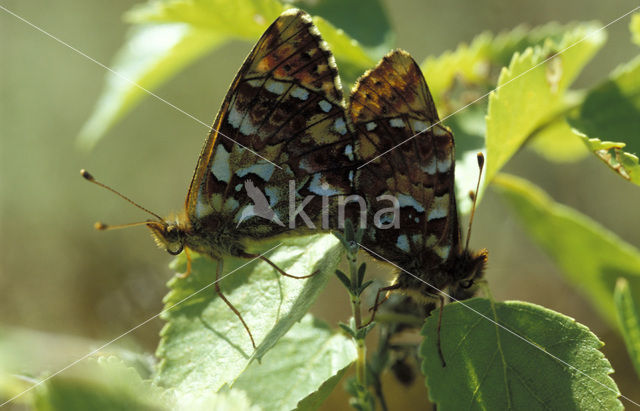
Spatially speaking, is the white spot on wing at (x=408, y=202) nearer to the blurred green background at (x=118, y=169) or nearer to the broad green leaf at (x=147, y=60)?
Answer: the broad green leaf at (x=147, y=60)

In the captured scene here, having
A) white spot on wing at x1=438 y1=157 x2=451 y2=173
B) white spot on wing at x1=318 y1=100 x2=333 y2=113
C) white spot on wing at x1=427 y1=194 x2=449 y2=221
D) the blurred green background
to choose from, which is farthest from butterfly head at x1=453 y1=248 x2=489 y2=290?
the blurred green background

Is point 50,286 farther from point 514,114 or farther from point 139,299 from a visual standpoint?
point 514,114

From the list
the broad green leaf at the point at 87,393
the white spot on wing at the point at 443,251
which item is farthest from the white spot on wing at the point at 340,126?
the broad green leaf at the point at 87,393

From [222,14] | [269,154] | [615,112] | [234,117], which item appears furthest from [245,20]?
[615,112]

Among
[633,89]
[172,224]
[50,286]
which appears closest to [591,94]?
[633,89]

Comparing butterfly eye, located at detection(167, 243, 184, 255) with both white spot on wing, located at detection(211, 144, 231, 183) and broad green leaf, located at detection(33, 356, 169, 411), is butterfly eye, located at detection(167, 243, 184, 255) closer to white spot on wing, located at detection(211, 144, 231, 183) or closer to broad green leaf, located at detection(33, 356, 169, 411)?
white spot on wing, located at detection(211, 144, 231, 183)
